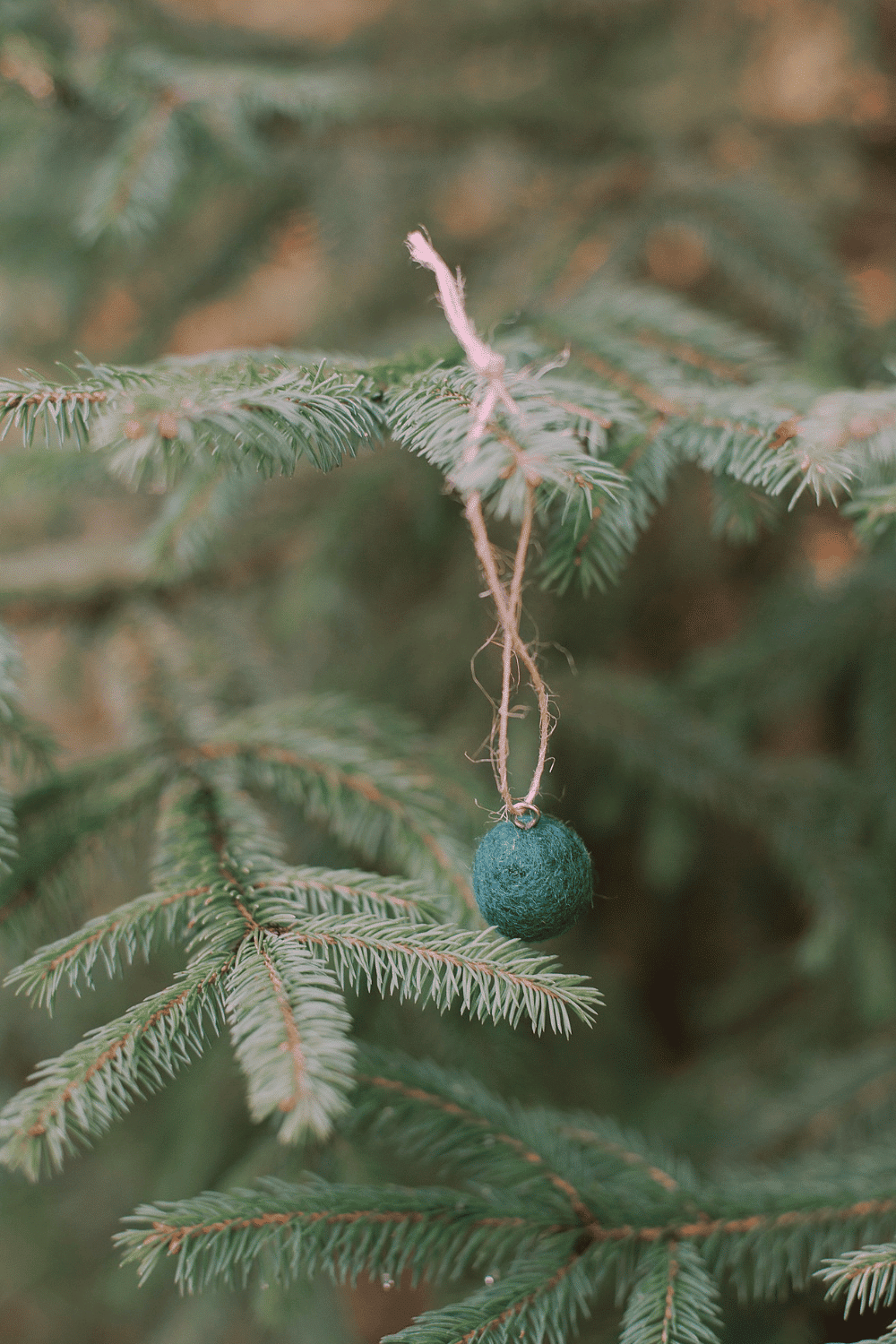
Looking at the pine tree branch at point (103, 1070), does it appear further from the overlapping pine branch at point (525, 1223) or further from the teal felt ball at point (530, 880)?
the teal felt ball at point (530, 880)

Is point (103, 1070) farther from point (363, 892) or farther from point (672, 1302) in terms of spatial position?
point (672, 1302)

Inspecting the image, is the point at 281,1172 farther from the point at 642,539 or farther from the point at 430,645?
the point at 642,539

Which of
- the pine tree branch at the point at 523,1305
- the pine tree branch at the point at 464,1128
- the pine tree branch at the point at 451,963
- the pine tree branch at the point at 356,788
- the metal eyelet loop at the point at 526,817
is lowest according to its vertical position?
the pine tree branch at the point at 523,1305

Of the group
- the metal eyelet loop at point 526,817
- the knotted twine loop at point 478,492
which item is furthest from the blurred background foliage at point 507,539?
the metal eyelet loop at point 526,817

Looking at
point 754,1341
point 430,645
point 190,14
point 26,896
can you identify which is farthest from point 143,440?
point 190,14

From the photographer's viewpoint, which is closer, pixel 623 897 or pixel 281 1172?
pixel 281 1172

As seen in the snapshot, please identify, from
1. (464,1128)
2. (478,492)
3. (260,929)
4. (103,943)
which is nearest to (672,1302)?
(464,1128)
